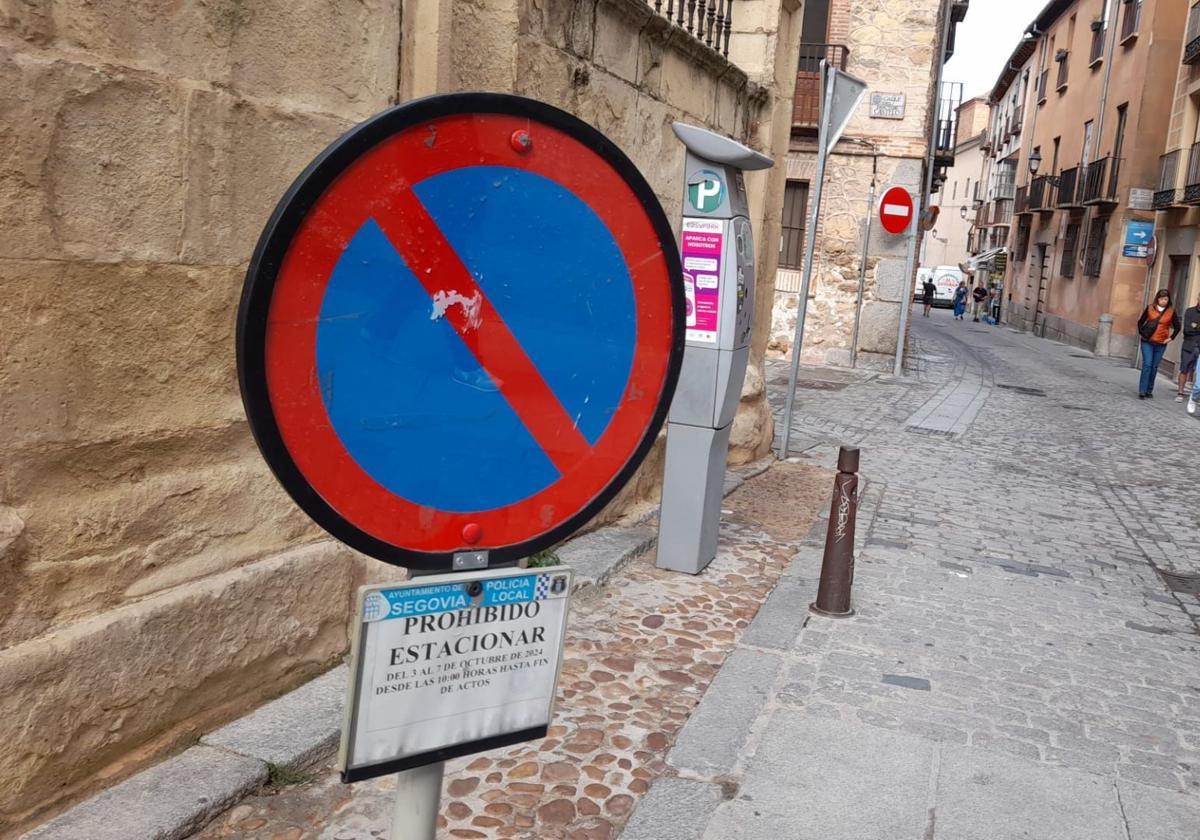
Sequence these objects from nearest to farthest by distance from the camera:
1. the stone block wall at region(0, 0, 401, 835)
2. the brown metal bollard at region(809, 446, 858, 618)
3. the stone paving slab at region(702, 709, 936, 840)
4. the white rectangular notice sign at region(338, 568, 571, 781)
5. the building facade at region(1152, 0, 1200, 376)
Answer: the white rectangular notice sign at region(338, 568, 571, 781)
the stone block wall at region(0, 0, 401, 835)
the stone paving slab at region(702, 709, 936, 840)
the brown metal bollard at region(809, 446, 858, 618)
the building facade at region(1152, 0, 1200, 376)

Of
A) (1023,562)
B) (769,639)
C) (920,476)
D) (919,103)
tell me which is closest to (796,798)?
(769,639)

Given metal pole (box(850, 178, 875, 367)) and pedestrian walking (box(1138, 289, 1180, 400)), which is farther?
metal pole (box(850, 178, 875, 367))

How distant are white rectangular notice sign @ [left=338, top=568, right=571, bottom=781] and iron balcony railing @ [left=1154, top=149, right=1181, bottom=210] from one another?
2528 cm

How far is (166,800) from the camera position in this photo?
9.14 ft

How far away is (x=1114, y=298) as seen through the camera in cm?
2583

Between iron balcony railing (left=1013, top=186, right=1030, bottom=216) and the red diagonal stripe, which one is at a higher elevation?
iron balcony railing (left=1013, top=186, right=1030, bottom=216)

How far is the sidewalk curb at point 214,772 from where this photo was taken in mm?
2648

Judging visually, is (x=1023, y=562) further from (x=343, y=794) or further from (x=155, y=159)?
(x=155, y=159)

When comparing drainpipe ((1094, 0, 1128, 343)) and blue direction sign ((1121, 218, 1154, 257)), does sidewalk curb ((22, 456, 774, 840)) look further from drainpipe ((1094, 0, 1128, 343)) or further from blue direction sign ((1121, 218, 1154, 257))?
drainpipe ((1094, 0, 1128, 343))

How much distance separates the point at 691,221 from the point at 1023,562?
122 inches

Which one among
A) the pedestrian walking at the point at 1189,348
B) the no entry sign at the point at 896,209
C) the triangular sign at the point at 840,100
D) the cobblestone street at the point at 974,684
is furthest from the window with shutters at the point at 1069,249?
the triangular sign at the point at 840,100

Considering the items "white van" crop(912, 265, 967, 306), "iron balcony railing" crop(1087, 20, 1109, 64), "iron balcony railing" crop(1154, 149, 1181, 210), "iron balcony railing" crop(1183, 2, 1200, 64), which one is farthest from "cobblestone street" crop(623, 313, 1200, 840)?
"white van" crop(912, 265, 967, 306)

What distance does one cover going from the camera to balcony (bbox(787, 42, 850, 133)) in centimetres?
1788

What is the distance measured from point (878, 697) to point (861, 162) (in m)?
15.9
